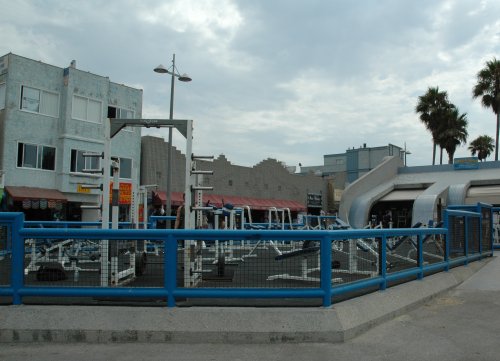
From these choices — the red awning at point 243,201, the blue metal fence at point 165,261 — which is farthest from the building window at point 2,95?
the blue metal fence at point 165,261

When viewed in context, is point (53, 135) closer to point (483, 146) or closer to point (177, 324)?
point (177, 324)

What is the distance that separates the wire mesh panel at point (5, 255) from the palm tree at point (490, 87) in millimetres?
43782

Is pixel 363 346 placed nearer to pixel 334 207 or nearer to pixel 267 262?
pixel 267 262

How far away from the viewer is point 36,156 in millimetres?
27891

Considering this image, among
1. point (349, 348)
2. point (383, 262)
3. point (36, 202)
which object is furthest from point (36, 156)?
point (349, 348)

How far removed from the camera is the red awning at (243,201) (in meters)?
33.2

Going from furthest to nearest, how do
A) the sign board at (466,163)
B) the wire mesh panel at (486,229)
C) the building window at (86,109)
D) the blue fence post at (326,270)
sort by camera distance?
the sign board at (466,163)
the building window at (86,109)
the wire mesh panel at (486,229)
the blue fence post at (326,270)

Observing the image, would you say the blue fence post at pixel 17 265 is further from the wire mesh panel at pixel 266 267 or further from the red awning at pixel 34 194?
the red awning at pixel 34 194

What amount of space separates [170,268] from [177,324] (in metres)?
0.75

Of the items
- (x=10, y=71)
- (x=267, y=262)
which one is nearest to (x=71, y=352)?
(x=267, y=262)

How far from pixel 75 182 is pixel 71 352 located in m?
25.4

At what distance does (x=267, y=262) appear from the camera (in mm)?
6672

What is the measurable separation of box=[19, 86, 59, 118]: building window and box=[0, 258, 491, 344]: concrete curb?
943 inches

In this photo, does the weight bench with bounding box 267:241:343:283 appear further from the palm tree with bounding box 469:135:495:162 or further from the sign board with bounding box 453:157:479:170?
the palm tree with bounding box 469:135:495:162
